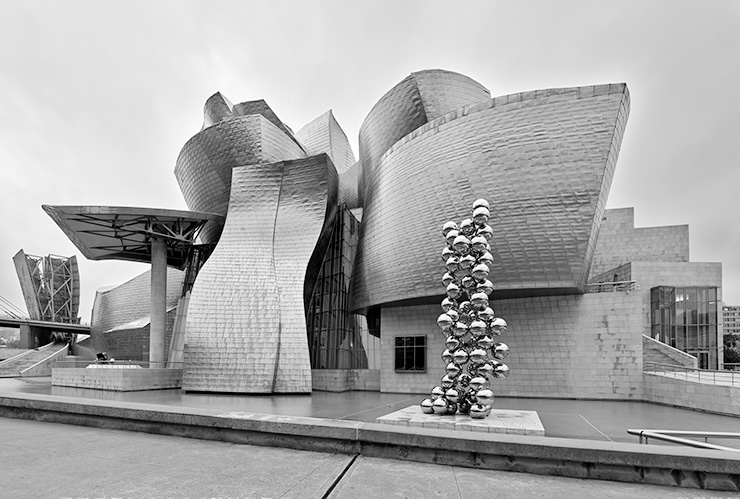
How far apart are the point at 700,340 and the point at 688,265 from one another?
477cm

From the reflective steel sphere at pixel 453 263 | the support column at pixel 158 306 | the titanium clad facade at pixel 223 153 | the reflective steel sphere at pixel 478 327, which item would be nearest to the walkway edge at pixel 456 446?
the reflective steel sphere at pixel 478 327

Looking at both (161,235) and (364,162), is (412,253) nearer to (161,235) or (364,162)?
(364,162)

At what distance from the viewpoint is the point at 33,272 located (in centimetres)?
5284

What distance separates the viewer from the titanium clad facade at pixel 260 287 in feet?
61.5

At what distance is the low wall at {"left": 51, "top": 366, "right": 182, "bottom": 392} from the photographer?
19.1 metres

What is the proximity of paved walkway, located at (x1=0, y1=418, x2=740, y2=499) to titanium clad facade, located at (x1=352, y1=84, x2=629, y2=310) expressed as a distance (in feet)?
43.2

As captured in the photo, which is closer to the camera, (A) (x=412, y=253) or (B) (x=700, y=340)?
(A) (x=412, y=253)

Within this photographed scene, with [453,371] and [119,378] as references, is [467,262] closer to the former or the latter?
[453,371]

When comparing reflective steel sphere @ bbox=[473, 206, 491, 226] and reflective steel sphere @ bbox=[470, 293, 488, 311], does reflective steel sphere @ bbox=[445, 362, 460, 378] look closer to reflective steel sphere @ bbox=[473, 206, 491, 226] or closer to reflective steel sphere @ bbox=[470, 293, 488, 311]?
reflective steel sphere @ bbox=[470, 293, 488, 311]

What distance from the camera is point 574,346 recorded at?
17.5 metres

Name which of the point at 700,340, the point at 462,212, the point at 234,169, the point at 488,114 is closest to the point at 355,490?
the point at 462,212

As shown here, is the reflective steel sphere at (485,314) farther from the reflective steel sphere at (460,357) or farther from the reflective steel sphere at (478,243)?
the reflective steel sphere at (478,243)

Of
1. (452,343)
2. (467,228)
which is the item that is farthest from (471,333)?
(467,228)

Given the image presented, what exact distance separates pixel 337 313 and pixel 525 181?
508 inches
